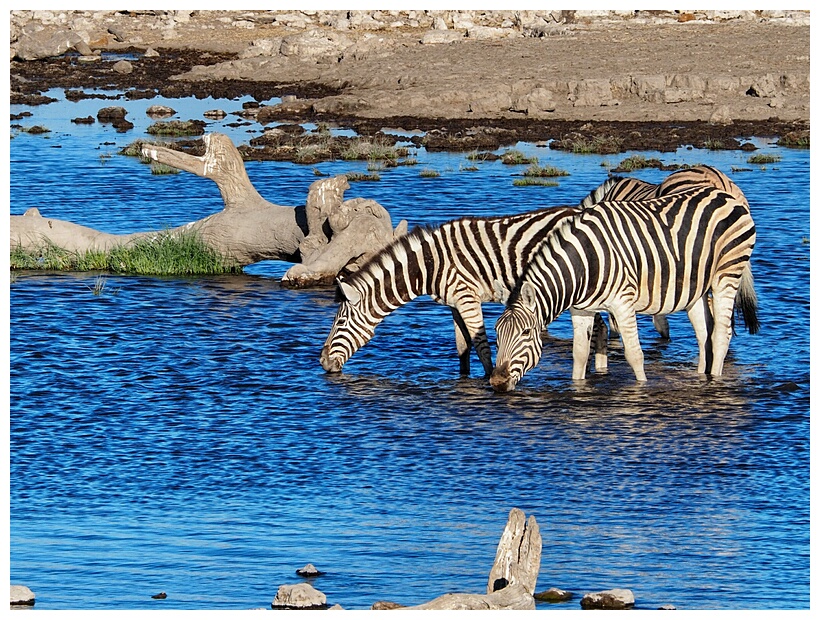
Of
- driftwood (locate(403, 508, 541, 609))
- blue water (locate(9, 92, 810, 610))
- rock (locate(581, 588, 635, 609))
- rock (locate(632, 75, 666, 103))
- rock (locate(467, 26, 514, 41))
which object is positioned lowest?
blue water (locate(9, 92, 810, 610))

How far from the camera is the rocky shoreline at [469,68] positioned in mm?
40844

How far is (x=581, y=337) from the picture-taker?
50.8ft

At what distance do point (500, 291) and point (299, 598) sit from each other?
744cm

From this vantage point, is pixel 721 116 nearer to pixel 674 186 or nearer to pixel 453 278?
pixel 674 186

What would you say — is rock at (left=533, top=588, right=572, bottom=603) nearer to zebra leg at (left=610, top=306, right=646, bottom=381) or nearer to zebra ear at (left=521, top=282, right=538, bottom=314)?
zebra ear at (left=521, top=282, right=538, bottom=314)

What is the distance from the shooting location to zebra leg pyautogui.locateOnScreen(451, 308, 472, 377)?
16000mm

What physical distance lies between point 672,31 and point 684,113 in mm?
20583

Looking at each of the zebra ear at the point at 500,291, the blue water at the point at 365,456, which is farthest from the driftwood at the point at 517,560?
the zebra ear at the point at 500,291

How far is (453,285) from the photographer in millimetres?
15875

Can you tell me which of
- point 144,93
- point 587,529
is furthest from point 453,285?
point 144,93

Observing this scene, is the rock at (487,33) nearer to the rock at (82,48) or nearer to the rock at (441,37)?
the rock at (441,37)

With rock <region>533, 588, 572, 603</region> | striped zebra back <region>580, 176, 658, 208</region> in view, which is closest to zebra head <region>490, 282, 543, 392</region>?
striped zebra back <region>580, 176, 658, 208</region>

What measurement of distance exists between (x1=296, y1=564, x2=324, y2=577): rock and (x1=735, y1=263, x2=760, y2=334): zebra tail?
877cm

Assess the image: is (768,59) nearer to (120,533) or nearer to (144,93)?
(144,93)
